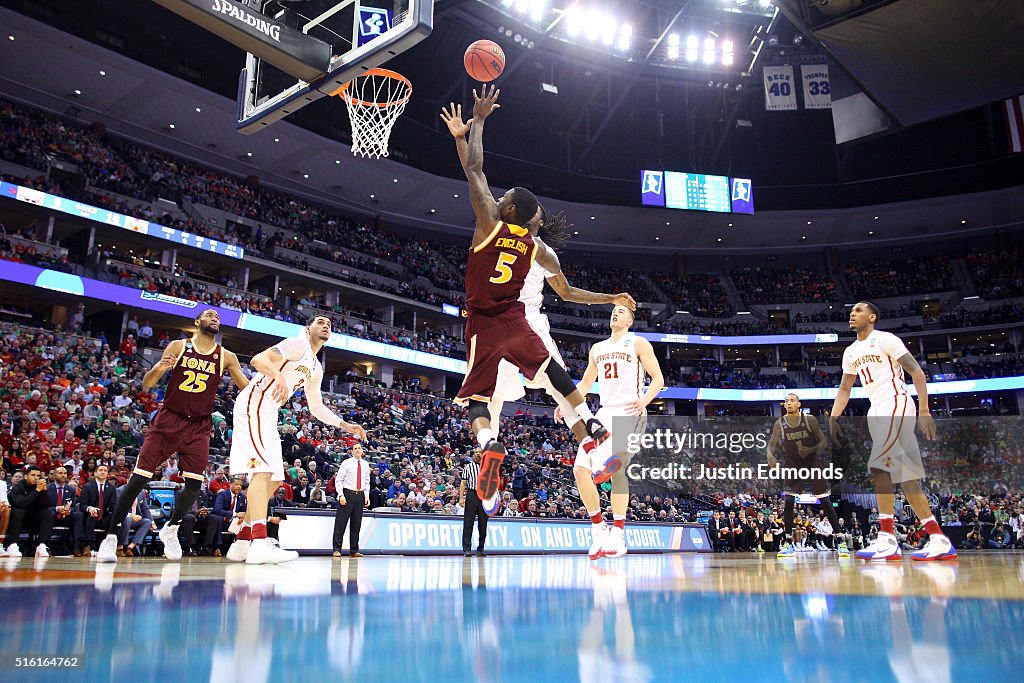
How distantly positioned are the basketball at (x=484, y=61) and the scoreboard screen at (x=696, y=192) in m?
29.2

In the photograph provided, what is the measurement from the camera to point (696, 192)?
34750 mm

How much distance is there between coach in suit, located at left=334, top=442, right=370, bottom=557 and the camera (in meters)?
9.66

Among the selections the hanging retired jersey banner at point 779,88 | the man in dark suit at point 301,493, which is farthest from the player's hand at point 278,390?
the hanging retired jersey banner at point 779,88

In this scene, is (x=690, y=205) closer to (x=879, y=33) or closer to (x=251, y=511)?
(x=879, y=33)

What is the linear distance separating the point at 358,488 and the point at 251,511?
13.4 feet

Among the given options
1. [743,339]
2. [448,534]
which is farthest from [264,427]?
[743,339]

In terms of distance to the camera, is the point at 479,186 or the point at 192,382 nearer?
the point at 479,186

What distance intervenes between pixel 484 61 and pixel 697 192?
3054 cm

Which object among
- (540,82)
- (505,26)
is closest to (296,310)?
(505,26)

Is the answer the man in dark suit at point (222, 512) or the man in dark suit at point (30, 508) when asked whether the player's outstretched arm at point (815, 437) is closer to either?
the man in dark suit at point (222, 512)

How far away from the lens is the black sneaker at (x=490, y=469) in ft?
13.5

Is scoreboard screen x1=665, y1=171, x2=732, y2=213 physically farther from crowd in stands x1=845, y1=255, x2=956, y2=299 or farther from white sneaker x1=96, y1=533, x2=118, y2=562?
white sneaker x1=96, y1=533, x2=118, y2=562

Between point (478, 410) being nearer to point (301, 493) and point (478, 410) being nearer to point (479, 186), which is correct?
point (479, 186)

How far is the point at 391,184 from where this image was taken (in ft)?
108
